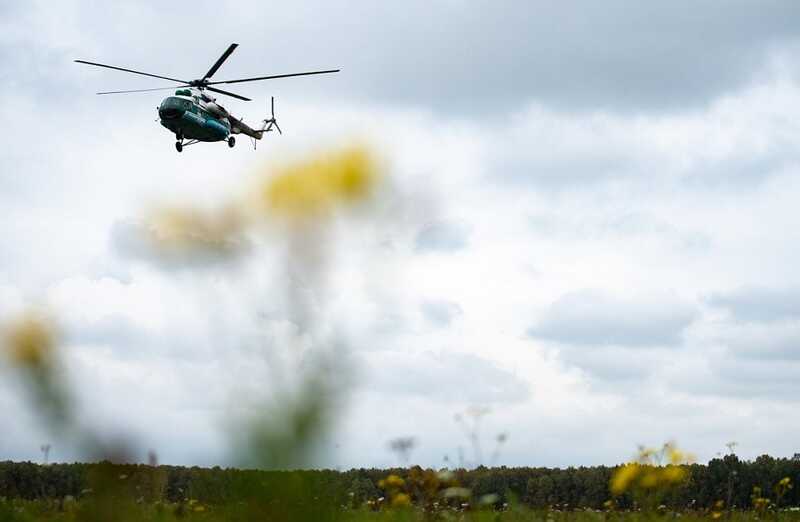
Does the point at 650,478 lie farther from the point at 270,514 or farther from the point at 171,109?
the point at 171,109

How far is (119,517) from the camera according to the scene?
10.3 ft

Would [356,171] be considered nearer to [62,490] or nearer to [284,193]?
[284,193]

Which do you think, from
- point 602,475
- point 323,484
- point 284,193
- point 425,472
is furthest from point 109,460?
point 602,475

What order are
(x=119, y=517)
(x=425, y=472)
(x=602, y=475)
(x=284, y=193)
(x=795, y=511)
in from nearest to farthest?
(x=284, y=193) → (x=119, y=517) → (x=425, y=472) → (x=795, y=511) → (x=602, y=475)

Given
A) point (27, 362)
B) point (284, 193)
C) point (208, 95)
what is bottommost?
point (27, 362)

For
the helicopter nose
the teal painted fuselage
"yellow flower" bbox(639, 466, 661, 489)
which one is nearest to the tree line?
"yellow flower" bbox(639, 466, 661, 489)

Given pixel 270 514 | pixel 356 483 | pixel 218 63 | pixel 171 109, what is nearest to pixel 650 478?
pixel 356 483

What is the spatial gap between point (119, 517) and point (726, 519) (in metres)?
9.28

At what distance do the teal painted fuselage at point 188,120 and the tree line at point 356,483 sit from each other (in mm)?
14036

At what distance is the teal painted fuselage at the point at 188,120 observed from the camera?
32000mm

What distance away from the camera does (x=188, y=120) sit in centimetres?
3231

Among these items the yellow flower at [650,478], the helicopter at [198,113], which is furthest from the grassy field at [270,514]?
the helicopter at [198,113]

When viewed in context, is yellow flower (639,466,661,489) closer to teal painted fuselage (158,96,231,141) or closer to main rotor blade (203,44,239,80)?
teal painted fuselage (158,96,231,141)

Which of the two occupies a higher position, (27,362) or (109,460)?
(27,362)
